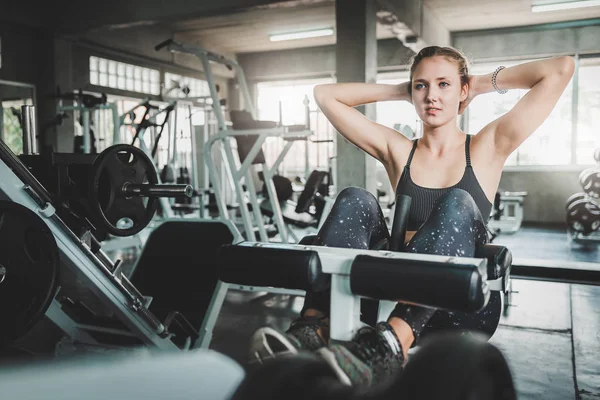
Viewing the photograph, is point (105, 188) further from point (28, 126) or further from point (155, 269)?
point (155, 269)

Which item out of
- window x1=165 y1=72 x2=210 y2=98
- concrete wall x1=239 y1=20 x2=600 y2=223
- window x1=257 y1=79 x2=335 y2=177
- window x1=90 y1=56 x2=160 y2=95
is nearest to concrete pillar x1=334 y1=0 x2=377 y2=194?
concrete wall x1=239 y1=20 x2=600 y2=223

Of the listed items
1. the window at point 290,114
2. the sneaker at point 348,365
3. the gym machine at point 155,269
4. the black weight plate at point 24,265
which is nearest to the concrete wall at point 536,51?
the window at point 290,114

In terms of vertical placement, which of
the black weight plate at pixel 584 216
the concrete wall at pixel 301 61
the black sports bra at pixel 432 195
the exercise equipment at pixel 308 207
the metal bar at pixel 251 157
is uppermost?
the concrete wall at pixel 301 61

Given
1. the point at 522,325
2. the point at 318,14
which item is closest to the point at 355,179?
the point at 522,325

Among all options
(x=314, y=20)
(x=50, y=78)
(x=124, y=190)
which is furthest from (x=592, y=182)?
(x=50, y=78)

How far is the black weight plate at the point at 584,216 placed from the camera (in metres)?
5.22

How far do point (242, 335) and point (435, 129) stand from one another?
1.43 meters

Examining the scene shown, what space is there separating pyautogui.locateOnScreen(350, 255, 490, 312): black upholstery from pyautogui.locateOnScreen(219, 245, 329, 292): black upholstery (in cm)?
8

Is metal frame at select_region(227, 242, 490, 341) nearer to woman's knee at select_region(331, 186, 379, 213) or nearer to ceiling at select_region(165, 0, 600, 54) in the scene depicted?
woman's knee at select_region(331, 186, 379, 213)

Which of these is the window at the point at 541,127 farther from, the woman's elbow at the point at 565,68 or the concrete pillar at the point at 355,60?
the woman's elbow at the point at 565,68

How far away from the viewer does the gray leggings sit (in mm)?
1042

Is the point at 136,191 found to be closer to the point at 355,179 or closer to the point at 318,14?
the point at 355,179

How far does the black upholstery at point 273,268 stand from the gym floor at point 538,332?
1.98 ft

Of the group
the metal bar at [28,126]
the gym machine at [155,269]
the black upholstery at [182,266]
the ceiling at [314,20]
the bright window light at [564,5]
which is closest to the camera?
the gym machine at [155,269]
